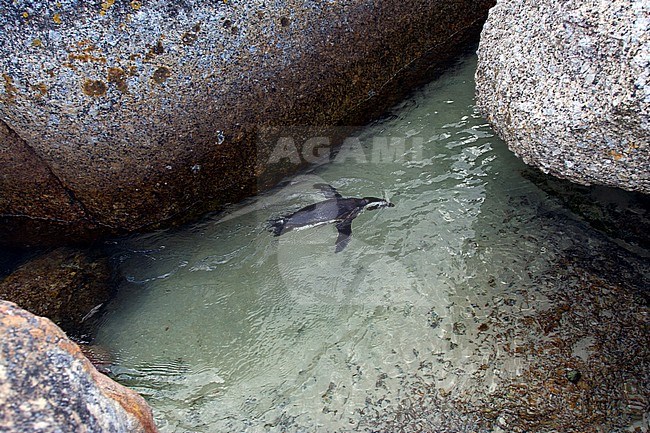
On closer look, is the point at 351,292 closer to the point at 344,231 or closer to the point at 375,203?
the point at 344,231

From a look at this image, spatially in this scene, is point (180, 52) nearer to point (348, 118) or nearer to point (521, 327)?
point (348, 118)

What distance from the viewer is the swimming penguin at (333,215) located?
3.71m

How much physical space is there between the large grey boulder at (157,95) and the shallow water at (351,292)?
0.37 metres

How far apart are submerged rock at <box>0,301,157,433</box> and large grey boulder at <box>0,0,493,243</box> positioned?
68.4 inches

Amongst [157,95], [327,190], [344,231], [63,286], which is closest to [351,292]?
[344,231]

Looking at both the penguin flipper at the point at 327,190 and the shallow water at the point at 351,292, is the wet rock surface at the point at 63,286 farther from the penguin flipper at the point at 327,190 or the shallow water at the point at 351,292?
the penguin flipper at the point at 327,190

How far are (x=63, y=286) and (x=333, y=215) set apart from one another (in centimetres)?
183

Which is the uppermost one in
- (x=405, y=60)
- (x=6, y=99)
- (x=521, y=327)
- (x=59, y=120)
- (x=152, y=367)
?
(x=6, y=99)

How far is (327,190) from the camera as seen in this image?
404 centimetres

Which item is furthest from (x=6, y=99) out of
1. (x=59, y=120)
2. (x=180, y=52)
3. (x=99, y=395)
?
(x=99, y=395)

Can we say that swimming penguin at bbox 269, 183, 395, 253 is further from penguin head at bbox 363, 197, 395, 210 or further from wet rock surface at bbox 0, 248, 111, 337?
wet rock surface at bbox 0, 248, 111, 337

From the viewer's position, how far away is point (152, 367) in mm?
3123

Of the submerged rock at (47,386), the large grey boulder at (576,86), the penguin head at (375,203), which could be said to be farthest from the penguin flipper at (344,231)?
the submerged rock at (47,386)

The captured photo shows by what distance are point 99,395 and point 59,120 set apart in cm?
199
